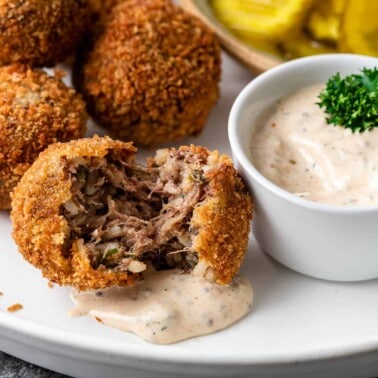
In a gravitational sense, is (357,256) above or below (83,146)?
below

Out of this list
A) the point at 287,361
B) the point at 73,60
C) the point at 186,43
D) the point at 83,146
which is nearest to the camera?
the point at 287,361

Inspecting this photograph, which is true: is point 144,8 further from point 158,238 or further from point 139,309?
point 139,309

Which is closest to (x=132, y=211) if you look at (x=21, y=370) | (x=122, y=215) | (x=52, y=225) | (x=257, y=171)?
(x=122, y=215)

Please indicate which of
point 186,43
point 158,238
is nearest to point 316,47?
point 186,43

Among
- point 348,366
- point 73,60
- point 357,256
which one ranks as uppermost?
point 73,60

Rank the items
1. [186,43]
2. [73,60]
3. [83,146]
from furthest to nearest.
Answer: [73,60] < [186,43] < [83,146]

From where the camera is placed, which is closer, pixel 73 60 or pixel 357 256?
pixel 357 256

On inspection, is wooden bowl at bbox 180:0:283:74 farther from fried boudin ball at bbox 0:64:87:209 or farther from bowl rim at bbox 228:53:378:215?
fried boudin ball at bbox 0:64:87:209
